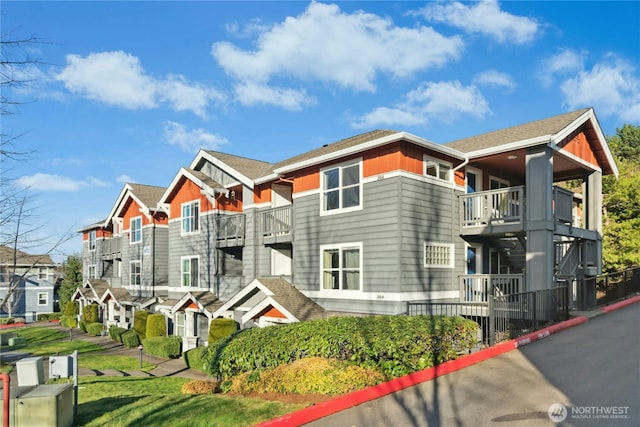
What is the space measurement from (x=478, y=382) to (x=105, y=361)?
2064 cm

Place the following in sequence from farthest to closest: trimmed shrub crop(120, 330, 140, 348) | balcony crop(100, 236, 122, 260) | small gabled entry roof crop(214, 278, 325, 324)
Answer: balcony crop(100, 236, 122, 260)
trimmed shrub crop(120, 330, 140, 348)
small gabled entry roof crop(214, 278, 325, 324)

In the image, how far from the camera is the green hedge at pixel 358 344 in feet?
31.8

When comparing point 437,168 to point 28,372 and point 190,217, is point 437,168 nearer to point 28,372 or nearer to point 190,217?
point 28,372

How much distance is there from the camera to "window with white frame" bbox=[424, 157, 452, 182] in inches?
659

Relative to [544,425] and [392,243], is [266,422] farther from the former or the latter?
[392,243]

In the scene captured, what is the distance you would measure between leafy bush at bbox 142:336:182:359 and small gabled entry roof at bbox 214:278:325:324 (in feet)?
19.3

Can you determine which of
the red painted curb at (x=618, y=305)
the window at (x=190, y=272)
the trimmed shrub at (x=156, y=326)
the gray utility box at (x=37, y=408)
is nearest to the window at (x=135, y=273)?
the trimmed shrub at (x=156, y=326)

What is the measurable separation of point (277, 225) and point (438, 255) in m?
7.10

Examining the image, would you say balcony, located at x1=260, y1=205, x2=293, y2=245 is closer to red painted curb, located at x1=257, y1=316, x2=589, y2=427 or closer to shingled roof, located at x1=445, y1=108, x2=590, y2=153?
shingled roof, located at x1=445, y1=108, x2=590, y2=153

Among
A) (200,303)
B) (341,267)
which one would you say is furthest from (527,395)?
(200,303)

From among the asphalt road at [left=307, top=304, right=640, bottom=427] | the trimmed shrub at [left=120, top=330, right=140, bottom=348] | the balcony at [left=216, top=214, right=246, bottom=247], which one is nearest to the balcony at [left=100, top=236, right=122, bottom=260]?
the trimmed shrub at [left=120, top=330, right=140, bottom=348]

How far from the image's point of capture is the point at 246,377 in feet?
32.7

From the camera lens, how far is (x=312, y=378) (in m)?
9.03

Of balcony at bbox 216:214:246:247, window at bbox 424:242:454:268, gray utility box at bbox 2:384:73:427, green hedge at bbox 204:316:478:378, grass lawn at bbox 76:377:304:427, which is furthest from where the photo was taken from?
balcony at bbox 216:214:246:247
